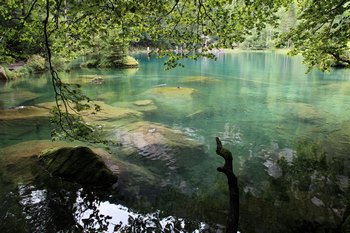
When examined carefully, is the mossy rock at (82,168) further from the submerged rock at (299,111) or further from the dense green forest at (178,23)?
the submerged rock at (299,111)

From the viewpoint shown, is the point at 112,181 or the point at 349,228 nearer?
the point at 349,228

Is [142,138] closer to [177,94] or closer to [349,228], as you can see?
[349,228]

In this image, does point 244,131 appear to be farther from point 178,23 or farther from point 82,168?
point 82,168

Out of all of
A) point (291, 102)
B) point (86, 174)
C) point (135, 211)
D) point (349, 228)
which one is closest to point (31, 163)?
point (86, 174)

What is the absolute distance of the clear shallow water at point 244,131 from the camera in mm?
10867

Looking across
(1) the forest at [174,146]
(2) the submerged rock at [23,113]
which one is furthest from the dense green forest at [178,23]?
(2) the submerged rock at [23,113]

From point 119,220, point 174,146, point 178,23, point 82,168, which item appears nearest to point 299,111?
point 174,146

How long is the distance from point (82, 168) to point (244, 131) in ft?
→ 38.1

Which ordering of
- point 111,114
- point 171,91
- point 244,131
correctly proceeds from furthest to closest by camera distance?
1. point 171,91
2. point 111,114
3. point 244,131

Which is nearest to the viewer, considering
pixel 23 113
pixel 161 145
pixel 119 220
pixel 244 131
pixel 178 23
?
pixel 119 220

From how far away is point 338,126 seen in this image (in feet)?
69.4

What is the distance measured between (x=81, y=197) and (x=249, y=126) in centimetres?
1378

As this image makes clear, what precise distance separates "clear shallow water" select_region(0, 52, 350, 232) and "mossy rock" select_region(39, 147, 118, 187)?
128cm

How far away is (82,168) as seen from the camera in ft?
41.1
